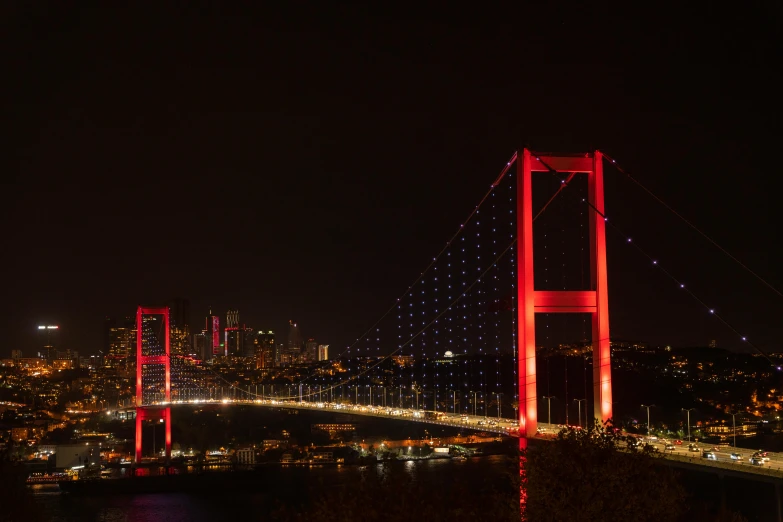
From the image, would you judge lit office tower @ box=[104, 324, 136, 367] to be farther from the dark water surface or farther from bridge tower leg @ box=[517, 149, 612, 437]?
bridge tower leg @ box=[517, 149, 612, 437]

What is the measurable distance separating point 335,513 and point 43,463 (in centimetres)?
2786

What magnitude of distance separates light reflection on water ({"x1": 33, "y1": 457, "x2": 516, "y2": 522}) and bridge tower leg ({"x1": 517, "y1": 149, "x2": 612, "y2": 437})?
968 centimetres

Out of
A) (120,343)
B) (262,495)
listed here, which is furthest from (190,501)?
(120,343)

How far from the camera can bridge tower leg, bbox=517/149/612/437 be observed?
11336 mm

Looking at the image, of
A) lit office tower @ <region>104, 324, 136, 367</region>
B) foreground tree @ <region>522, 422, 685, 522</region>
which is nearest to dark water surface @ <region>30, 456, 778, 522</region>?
foreground tree @ <region>522, 422, 685, 522</region>

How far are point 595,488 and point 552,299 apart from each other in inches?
231

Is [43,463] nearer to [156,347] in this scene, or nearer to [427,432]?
[156,347]

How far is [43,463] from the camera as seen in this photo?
101 feet

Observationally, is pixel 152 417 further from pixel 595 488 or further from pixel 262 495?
pixel 595 488

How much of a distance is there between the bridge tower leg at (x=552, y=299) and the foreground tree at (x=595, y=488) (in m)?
5.19

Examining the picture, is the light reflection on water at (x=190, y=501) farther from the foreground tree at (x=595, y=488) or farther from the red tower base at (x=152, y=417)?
the foreground tree at (x=595, y=488)

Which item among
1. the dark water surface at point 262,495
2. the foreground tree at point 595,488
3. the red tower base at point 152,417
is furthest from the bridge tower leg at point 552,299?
the red tower base at point 152,417

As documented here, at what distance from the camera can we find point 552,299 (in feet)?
38.1

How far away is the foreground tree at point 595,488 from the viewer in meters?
5.77
